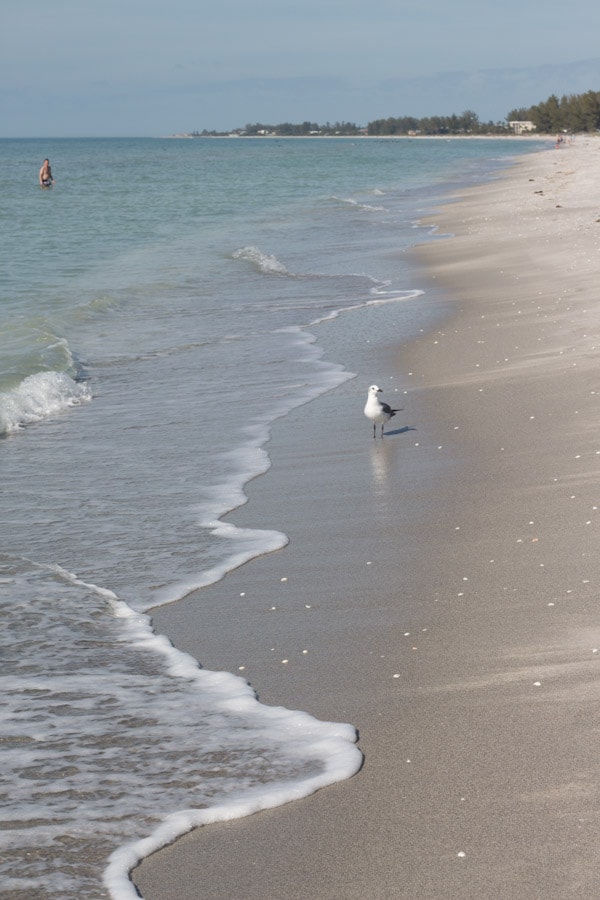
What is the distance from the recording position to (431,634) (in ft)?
19.5

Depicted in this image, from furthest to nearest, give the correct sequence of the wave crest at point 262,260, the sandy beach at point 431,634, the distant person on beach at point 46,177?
the distant person on beach at point 46,177 < the wave crest at point 262,260 < the sandy beach at point 431,634

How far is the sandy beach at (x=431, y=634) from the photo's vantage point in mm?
4051

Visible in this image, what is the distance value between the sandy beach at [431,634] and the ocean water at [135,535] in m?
0.23

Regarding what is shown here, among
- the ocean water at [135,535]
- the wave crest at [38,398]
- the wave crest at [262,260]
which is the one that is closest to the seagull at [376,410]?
the ocean water at [135,535]

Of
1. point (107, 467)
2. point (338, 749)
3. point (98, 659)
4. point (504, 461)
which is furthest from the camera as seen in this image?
point (107, 467)

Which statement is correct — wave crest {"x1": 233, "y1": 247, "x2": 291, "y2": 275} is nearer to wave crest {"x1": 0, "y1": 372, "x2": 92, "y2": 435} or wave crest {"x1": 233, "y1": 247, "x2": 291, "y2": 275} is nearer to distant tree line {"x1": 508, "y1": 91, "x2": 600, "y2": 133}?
wave crest {"x1": 0, "y1": 372, "x2": 92, "y2": 435}

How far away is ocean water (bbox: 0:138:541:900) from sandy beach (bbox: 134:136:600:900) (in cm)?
23

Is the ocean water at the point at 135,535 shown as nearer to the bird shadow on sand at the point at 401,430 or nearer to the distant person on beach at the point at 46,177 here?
the bird shadow on sand at the point at 401,430

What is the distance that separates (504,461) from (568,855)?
17.4 feet

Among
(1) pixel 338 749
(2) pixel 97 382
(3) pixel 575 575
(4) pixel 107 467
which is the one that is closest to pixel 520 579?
(3) pixel 575 575

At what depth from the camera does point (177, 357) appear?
15.8 m

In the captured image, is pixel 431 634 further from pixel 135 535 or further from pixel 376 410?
pixel 376 410

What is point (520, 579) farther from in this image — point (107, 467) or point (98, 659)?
point (107, 467)

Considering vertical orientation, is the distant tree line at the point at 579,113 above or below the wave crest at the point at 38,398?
above
